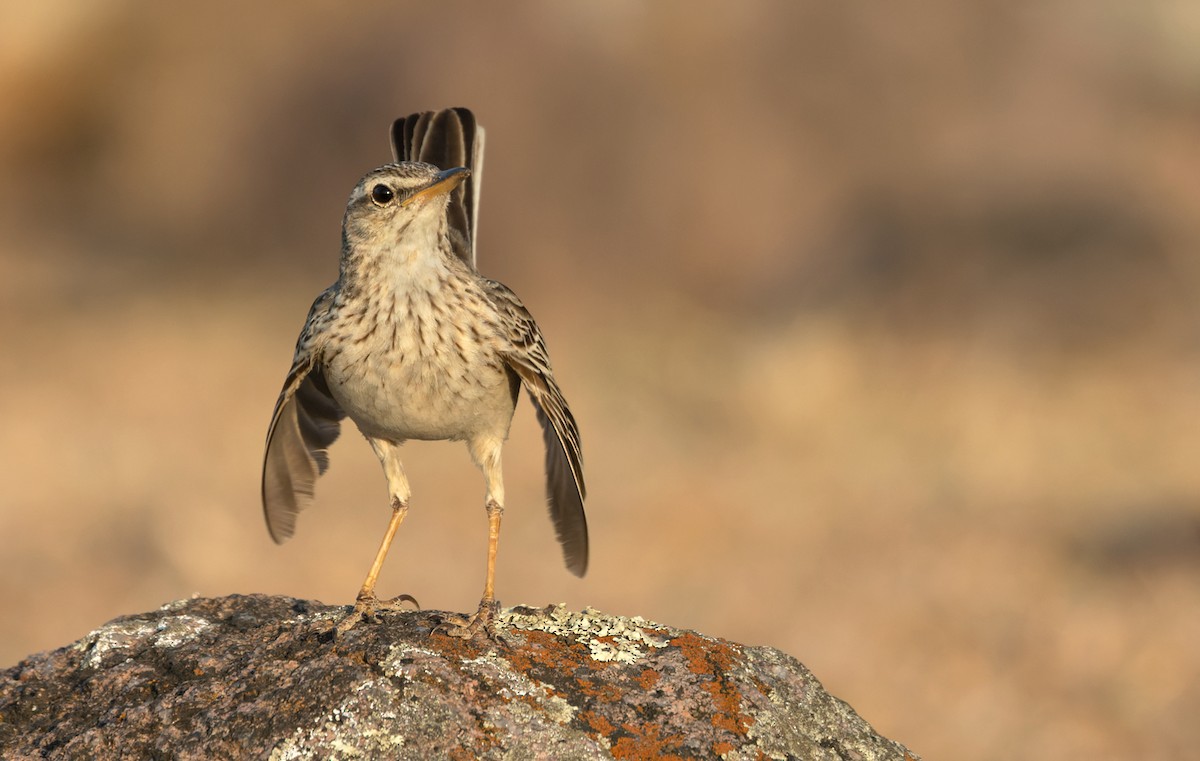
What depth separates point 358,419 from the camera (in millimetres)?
5914

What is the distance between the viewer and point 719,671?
16.1ft

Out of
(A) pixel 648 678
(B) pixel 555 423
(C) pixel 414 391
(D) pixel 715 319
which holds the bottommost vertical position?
(A) pixel 648 678

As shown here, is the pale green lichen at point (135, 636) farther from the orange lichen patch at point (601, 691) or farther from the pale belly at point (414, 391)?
the orange lichen patch at point (601, 691)

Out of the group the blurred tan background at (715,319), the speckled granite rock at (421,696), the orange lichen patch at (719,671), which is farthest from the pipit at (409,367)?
the blurred tan background at (715,319)

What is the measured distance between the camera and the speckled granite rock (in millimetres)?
4430

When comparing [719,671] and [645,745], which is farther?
[719,671]

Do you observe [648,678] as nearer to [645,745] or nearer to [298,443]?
[645,745]

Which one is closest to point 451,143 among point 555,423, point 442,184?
point 442,184

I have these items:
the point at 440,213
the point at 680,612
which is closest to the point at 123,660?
the point at 440,213

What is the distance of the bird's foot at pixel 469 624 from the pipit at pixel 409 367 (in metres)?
0.15

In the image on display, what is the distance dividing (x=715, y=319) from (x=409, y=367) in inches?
494

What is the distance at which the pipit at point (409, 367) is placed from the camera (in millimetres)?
5715

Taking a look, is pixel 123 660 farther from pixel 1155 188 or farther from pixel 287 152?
pixel 1155 188

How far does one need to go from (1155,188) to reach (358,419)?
16.0m
